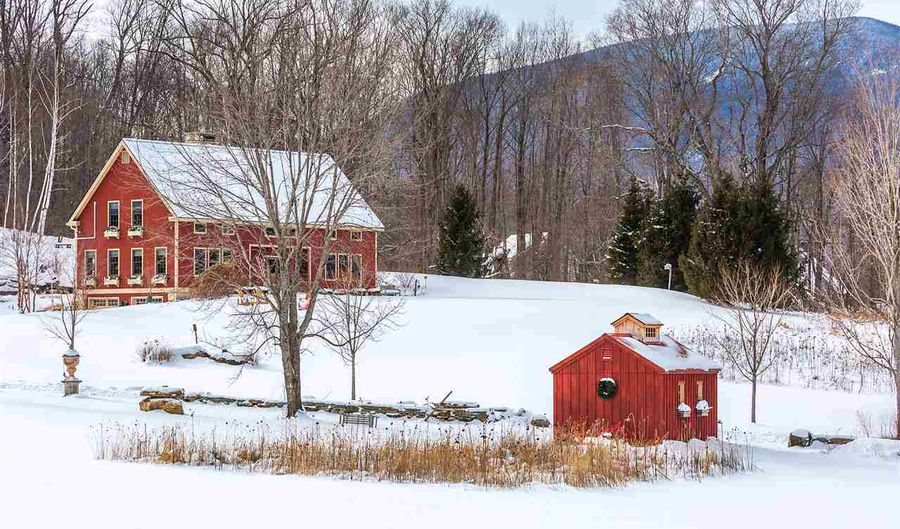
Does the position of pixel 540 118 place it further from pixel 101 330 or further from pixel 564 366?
pixel 564 366

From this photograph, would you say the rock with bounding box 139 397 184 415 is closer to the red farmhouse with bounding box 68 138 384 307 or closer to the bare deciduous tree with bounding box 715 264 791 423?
the bare deciduous tree with bounding box 715 264 791 423

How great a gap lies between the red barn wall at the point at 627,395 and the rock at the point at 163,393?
8.79 metres

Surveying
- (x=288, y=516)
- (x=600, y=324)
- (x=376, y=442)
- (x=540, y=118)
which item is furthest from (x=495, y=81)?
(x=288, y=516)

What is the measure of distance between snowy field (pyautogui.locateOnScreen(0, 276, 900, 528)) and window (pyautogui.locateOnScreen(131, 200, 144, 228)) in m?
6.36

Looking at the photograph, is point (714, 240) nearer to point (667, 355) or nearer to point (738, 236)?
point (738, 236)

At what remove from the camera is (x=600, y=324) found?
33.3 meters

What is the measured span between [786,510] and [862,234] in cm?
1148

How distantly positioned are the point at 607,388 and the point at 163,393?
10.3 meters

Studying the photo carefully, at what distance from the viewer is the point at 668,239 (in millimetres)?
45031

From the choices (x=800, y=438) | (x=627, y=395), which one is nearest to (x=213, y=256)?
(x=627, y=395)

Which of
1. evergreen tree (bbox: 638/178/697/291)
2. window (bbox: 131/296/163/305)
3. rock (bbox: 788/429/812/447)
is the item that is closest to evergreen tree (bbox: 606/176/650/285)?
evergreen tree (bbox: 638/178/697/291)

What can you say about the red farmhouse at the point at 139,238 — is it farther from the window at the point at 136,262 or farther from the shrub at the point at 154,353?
the shrub at the point at 154,353

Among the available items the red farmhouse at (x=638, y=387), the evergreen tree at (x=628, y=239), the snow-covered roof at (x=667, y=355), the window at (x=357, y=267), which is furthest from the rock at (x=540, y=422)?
the evergreen tree at (x=628, y=239)

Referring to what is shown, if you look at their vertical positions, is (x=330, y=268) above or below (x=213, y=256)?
below
